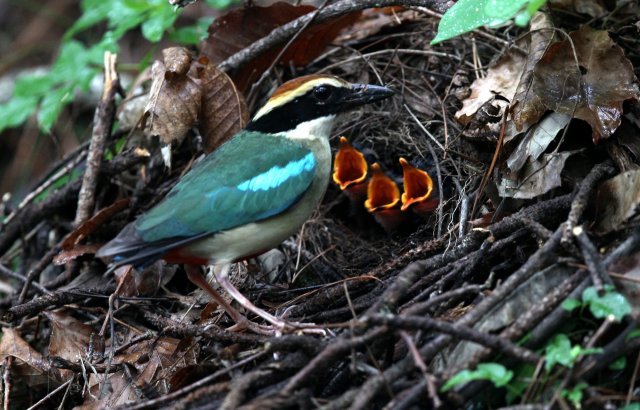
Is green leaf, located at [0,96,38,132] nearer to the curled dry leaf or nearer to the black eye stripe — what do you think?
the curled dry leaf

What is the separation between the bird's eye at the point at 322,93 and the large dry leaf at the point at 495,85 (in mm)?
822

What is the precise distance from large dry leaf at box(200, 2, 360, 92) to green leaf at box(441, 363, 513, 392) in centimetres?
334

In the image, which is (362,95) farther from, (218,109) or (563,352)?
(563,352)

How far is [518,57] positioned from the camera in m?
5.33

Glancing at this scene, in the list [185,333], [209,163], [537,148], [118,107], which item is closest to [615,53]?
[537,148]

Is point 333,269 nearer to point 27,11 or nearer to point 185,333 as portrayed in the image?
point 185,333

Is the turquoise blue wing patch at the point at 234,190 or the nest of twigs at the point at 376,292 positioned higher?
the turquoise blue wing patch at the point at 234,190

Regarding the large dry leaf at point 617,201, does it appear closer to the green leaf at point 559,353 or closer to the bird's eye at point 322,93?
the green leaf at point 559,353

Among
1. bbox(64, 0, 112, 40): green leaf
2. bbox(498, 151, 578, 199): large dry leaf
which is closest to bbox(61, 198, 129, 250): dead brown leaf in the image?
bbox(64, 0, 112, 40): green leaf

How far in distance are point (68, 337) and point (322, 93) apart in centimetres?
215

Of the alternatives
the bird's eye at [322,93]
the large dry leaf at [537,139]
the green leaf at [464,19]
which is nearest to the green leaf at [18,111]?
the bird's eye at [322,93]

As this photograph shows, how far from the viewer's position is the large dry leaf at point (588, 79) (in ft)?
14.8

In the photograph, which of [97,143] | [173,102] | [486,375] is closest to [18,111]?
[97,143]

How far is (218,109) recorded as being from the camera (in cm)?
573
